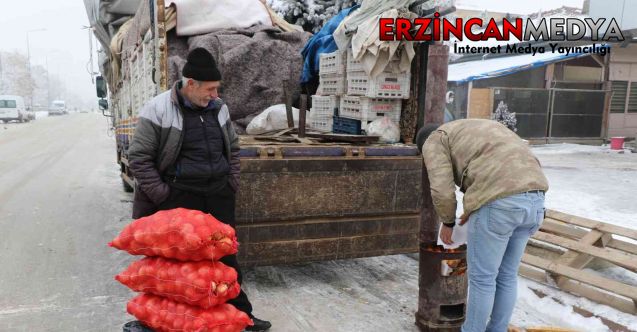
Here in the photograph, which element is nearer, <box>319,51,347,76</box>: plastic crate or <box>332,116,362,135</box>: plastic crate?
<box>332,116,362,135</box>: plastic crate

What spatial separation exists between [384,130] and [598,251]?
2.33 meters

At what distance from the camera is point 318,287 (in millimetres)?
4488

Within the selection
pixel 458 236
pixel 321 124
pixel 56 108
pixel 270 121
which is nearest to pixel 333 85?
pixel 321 124

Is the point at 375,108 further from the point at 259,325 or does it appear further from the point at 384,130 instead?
the point at 259,325

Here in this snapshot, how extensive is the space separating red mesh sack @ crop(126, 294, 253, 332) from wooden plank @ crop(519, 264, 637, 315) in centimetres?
323

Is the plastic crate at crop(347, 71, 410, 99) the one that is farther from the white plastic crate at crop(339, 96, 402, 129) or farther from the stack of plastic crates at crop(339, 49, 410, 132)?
the white plastic crate at crop(339, 96, 402, 129)

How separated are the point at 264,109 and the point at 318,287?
8.52ft

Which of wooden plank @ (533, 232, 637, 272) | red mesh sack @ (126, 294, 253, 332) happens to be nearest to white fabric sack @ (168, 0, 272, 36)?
red mesh sack @ (126, 294, 253, 332)

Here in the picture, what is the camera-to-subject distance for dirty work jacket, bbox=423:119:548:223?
287 cm

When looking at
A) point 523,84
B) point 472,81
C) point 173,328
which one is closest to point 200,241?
point 173,328

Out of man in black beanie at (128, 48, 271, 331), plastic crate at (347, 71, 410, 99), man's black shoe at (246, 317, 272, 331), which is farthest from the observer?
plastic crate at (347, 71, 410, 99)

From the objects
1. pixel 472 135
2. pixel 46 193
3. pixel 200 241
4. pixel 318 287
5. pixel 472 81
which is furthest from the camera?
pixel 472 81

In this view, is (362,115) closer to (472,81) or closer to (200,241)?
(200,241)

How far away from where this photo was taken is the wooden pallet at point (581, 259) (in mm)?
4246
